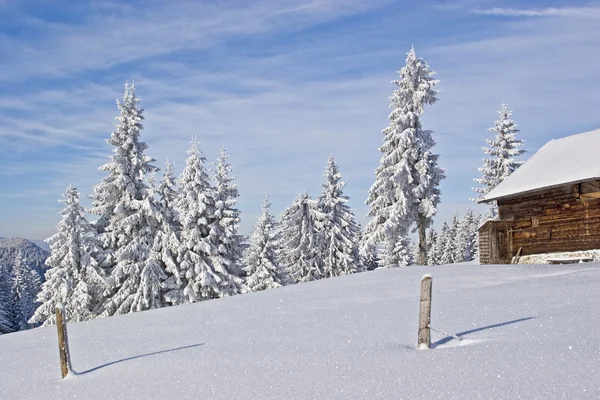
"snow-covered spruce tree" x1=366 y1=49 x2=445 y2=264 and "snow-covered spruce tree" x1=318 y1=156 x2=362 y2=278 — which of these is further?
"snow-covered spruce tree" x1=318 y1=156 x2=362 y2=278

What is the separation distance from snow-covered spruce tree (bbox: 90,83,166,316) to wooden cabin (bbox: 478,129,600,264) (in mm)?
17114

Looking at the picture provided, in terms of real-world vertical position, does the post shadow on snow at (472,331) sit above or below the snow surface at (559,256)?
above

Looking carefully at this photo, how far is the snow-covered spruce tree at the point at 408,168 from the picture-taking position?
28875 mm

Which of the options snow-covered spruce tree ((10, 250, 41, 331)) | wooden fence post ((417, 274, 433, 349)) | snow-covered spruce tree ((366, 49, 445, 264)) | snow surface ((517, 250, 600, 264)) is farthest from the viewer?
snow-covered spruce tree ((10, 250, 41, 331))

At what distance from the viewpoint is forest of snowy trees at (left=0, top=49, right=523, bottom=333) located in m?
24.7

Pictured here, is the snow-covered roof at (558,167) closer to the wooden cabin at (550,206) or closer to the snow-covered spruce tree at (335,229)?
the wooden cabin at (550,206)

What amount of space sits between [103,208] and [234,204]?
808 cm

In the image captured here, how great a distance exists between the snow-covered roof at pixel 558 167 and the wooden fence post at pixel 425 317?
52.4ft

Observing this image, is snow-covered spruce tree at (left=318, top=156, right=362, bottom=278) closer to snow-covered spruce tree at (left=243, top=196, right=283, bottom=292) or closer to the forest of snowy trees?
the forest of snowy trees

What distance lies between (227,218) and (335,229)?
12615 millimetres

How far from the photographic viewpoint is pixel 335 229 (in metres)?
39.5

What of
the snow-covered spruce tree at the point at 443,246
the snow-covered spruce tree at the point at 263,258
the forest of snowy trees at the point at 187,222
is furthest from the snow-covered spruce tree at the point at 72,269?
the snow-covered spruce tree at the point at 443,246

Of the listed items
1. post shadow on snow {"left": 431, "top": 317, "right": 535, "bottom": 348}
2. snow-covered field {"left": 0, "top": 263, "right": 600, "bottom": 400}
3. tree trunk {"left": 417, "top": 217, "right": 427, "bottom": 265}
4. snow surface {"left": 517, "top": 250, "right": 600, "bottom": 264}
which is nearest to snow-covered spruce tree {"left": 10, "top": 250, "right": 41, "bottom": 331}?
tree trunk {"left": 417, "top": 217, "right": 427, "bottom": 265}

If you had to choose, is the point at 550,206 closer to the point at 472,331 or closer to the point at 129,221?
the point at 472,331
